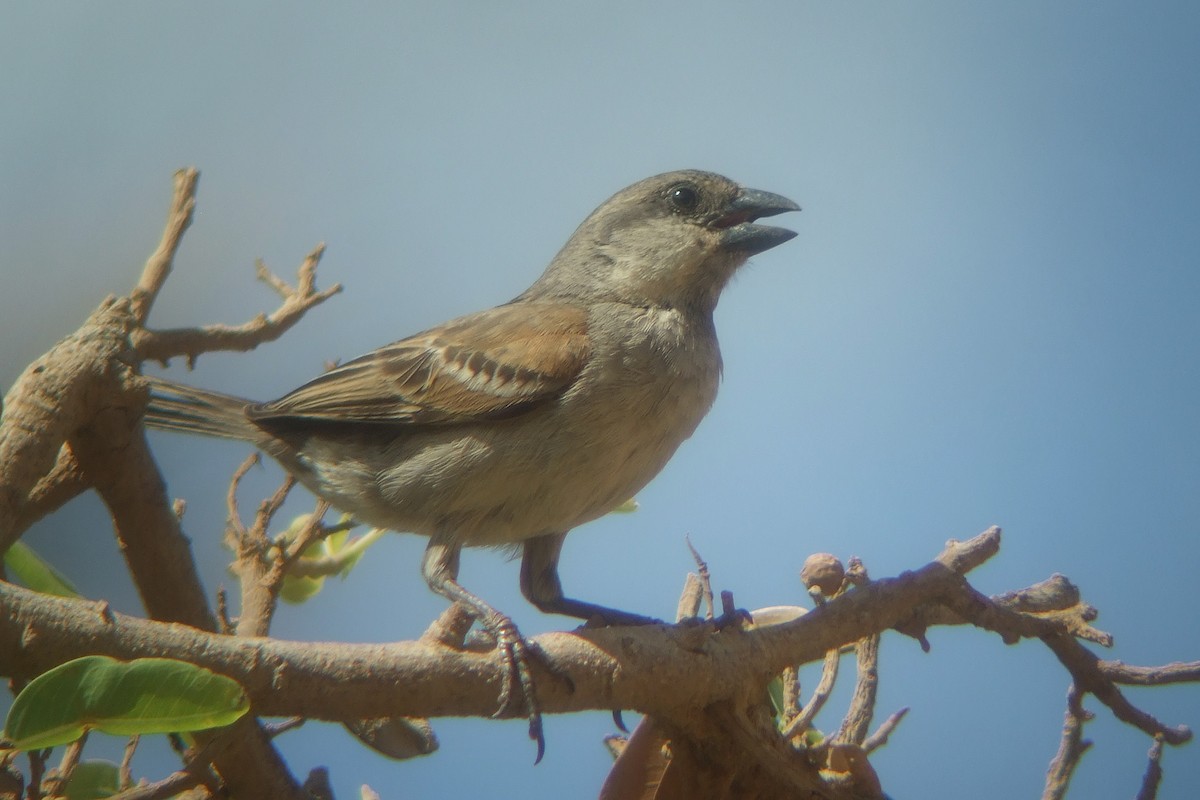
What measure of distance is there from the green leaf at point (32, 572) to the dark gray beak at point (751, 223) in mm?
2135

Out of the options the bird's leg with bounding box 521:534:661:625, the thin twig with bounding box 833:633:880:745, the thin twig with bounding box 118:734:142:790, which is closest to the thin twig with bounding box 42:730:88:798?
the thin twig with bounding box 118:734:142:790

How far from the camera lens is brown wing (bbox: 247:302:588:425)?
9.01 ft

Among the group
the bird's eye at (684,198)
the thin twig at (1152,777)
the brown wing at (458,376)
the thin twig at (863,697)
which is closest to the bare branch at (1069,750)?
the thin twig at (1152,777)

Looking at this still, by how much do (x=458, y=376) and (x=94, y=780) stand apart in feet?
4.49

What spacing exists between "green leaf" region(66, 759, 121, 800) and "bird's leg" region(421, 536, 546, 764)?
883 millimetres

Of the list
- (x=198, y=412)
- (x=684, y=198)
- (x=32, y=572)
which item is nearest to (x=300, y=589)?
(x=198, y=412)

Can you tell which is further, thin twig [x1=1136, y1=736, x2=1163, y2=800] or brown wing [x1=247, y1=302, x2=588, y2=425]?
brown wing [x1=247, y1=302, x2=588, y2=425]

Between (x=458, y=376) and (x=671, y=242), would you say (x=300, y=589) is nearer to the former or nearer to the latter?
(x=458, y=376)

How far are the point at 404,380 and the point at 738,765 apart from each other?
4.77ft

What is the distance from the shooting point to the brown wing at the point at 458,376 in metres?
2.75

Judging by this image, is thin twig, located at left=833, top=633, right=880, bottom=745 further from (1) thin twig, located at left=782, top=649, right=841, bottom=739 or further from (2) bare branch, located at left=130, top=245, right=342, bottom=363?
(2) bare branch, located at left=130, top=245, right=342, bottom=363

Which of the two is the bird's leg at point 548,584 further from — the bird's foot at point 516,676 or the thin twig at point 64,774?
the thin twig at point 64,774

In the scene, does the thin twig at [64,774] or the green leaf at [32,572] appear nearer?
the thin twig at [64,774]

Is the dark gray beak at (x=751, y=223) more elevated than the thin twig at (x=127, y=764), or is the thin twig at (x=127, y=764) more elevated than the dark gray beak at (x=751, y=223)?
the dark gray beak at (x=751, y=223)
